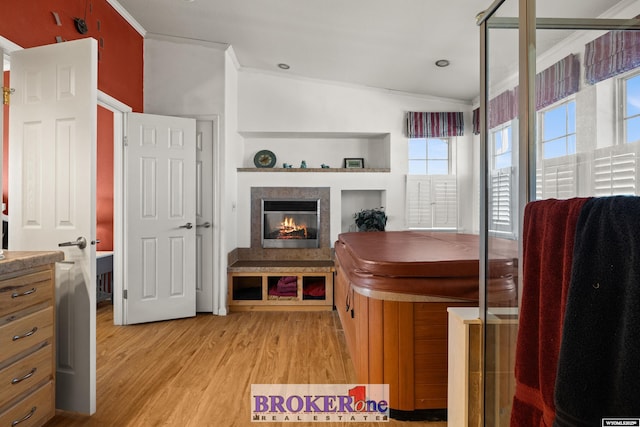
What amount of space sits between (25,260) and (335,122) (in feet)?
11.8

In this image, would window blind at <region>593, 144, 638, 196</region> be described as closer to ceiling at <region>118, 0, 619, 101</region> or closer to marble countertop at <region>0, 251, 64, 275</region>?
marble countertop at <region>0, 251, 64, 275</region>

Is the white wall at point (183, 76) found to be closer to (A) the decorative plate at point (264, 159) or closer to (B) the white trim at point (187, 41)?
(B) the white trim at point (187, 41)

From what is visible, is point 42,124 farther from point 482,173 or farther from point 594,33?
point 594,33

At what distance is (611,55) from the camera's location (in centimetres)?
76

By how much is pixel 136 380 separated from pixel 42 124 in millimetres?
1569

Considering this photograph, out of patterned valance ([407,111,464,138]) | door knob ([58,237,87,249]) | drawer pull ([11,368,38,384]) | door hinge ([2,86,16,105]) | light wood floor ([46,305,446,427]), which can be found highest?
patterned valance ([407,111,464,138])

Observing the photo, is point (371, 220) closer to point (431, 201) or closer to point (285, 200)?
point (431, 201)

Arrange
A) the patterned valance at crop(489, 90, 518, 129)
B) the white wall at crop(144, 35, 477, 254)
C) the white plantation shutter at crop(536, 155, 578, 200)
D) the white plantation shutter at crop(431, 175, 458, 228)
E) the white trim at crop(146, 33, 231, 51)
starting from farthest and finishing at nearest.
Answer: the white plantation shutter at crop(431, 175, 458, 228) < the white wall at crop(144, 35, 477, 254) < the white trim at crop(146, 33, 231, 51) < the patterned valance at crop(489, 90, 518, 129) < the white plantation shutter at crop(536, 155, 578, 200)

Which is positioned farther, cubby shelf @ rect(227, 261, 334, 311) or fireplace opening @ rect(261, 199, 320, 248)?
fireplace opening @ rect(261, 199, 320, 248)

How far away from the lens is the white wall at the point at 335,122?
4484 millimetres

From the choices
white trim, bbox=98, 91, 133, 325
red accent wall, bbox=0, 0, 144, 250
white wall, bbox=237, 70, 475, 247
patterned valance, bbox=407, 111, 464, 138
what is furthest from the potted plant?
red accent wall, bbox=0, 0, 144, 250

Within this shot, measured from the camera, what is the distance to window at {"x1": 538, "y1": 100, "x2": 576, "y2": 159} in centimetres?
78

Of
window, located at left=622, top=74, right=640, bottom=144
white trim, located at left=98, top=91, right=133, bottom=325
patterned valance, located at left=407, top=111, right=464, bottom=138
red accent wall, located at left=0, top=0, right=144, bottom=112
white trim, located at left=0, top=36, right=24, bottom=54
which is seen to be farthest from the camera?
patterned valance, located at left=407, top=111, right=464, bottom=138

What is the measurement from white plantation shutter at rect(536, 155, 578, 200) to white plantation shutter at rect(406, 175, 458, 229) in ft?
12.7
